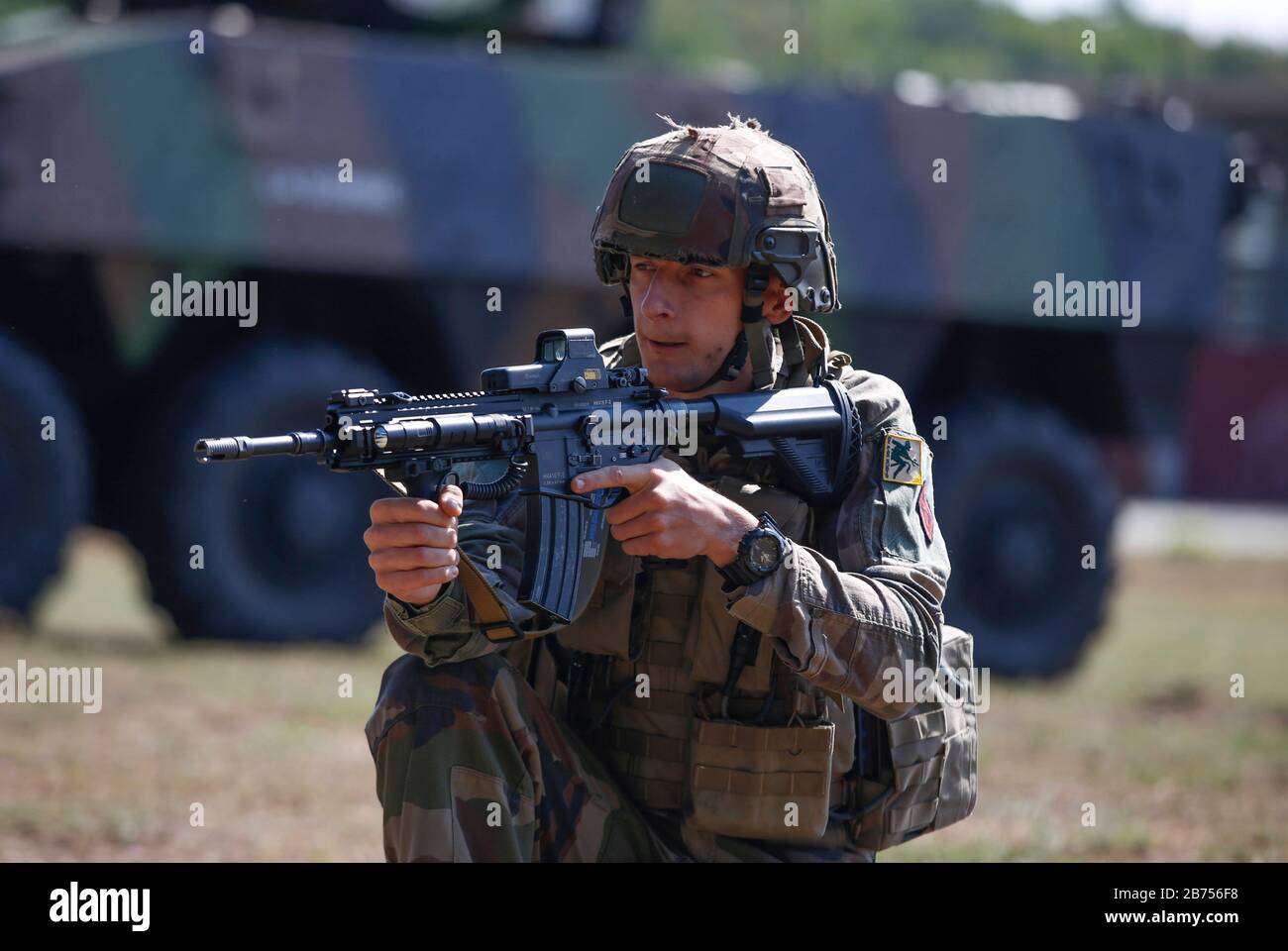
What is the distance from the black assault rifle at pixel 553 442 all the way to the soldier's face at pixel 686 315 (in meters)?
0.15

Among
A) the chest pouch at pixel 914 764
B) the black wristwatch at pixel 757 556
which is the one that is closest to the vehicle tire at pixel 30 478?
the chest pouch at pixel 914 764

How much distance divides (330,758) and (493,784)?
3558mm

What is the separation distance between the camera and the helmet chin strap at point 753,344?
12.7ft

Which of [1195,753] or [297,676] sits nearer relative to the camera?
[1195,753]

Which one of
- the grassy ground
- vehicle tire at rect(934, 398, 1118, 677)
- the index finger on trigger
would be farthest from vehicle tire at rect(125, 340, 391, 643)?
the index finger on trigger

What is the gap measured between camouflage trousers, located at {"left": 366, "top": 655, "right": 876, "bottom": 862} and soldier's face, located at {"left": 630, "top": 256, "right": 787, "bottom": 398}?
26.2 inches

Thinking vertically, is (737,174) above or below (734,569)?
above

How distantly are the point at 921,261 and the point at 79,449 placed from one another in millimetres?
4587

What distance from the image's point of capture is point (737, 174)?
385 centimetres

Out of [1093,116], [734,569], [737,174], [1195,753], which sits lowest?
[1195,753]

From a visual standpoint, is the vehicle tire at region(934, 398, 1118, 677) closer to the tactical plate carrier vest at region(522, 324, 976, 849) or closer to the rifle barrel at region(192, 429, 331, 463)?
the tactical plate carrier vest at region(522, 324, 976, 849)

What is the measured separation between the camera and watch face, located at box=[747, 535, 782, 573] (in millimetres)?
3420
